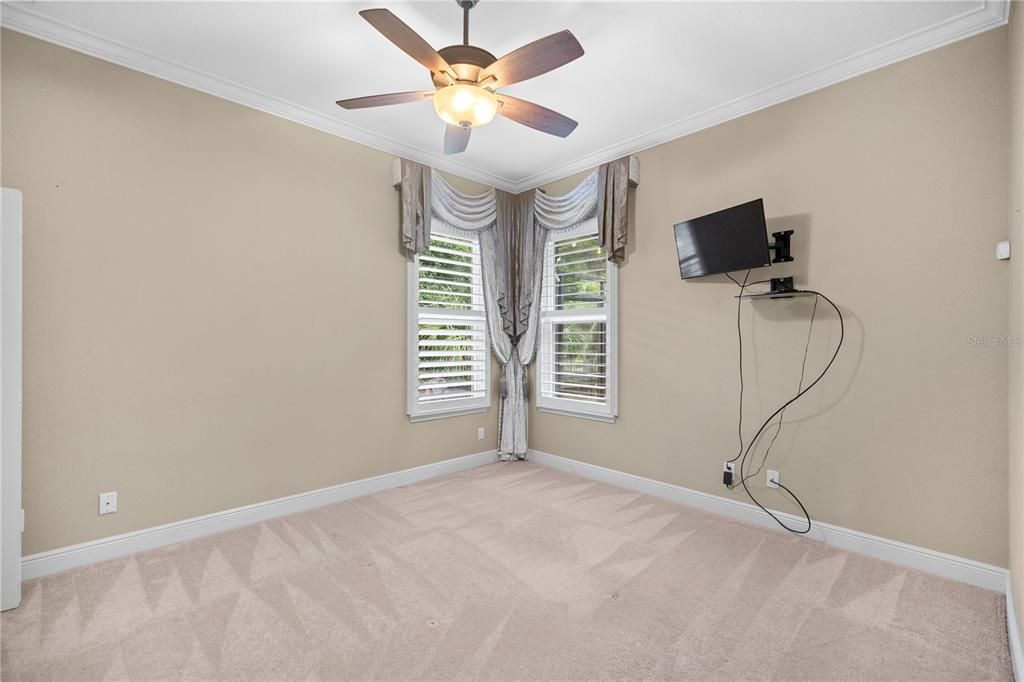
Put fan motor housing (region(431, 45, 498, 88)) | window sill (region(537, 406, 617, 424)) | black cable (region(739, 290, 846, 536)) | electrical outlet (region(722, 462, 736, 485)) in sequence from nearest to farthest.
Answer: fan motor housing (region(431, 45, 498, 88)), black cable (region(739, 290, 846, 536)), electrical outlet (region(722, 462, 736, 485)), window sill (region(537, 406, 617, 424))

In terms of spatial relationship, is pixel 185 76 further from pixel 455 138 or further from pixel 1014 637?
pixel 1014 637


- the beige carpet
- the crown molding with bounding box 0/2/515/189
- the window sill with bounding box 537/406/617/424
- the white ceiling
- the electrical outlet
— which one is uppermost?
the white ceiling

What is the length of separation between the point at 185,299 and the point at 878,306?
3.97m

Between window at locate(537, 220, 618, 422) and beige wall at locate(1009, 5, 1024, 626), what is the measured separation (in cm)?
227

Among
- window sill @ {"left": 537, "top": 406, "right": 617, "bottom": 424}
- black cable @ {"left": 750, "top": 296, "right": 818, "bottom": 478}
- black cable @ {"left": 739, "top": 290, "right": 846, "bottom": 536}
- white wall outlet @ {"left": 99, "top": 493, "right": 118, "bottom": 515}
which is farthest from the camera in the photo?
window sill @ {"left": 537, "top": 406, "right": 617, "bottom": 424}

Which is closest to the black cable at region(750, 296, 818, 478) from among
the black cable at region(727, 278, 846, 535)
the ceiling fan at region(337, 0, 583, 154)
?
the black cable at region(727, 278, 846, 535)

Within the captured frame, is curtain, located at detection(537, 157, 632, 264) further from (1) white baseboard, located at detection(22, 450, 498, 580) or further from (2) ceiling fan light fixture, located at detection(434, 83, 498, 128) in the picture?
(1) white baseboard, located at detection(22, 450, 498, 580)

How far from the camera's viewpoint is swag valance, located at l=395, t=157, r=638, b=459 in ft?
12.7

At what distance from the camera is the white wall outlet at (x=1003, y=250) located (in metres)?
2.21

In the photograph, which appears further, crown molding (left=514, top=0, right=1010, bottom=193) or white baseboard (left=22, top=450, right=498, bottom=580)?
white baseboard (left=22, top=450, right=498, bottom=580)

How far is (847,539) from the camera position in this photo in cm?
271

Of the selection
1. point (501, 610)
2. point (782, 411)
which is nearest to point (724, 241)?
point (782, 411)

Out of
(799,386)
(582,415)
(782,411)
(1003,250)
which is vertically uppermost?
(1003,250)

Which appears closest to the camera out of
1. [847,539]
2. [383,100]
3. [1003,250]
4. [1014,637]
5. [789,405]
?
[1014,637]
